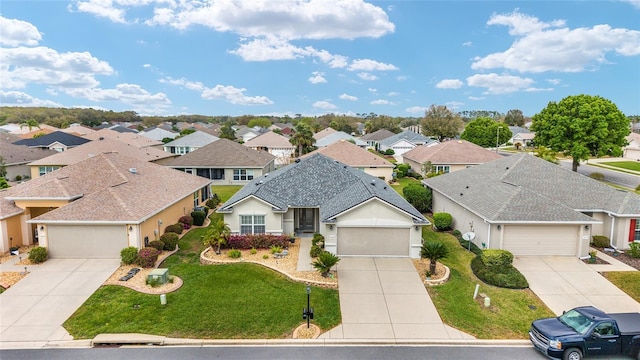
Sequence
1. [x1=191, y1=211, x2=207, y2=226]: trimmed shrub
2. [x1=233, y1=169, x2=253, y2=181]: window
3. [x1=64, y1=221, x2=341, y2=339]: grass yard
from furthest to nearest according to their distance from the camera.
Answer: [x1=233, y1=169, x2=253, y2=181]: window → [x1=191, y1=211, x2=207, y2=226]: trimmed shrub → [x1=64, y1=221, x2=341, y2=339]: grass yard

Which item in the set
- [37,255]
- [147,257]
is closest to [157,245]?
[147,257]

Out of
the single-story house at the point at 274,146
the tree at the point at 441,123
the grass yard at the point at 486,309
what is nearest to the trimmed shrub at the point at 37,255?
the grass yard at the point at 486,309

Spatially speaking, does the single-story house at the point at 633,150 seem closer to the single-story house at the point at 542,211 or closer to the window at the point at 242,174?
the single-story house at the point at 542,211

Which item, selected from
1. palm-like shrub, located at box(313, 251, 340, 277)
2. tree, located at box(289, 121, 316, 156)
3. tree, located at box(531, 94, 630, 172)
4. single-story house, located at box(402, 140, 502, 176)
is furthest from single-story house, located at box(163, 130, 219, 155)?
tree, located at box(531, 94, 630, 172)

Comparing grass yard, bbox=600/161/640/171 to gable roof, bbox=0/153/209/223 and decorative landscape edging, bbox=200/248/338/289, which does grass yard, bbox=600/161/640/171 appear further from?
gable roof, bbox=0/153/209/223

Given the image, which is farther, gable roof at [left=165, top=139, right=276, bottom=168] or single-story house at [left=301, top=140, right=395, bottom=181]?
single-story house at [left=301, top=140, right=395, bottom=181]

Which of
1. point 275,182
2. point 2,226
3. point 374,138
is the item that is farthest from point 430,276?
point 374,138

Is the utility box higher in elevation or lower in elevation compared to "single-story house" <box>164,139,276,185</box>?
lower
